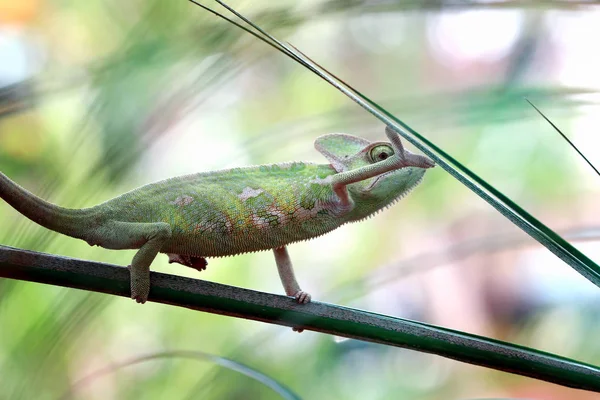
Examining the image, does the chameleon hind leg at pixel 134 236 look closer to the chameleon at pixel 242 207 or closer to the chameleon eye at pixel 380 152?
the chameleon at pixel 242 207

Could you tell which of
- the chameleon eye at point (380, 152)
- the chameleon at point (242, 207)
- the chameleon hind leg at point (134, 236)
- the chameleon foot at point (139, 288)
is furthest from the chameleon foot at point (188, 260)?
the chameleon eye at point (380, 152)

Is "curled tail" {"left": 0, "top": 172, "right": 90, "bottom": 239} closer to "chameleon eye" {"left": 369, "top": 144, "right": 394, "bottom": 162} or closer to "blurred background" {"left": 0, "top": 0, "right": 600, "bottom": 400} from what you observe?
"blurred background" {"left": 0, "top": 0, "right": 600, "bottom": 400}

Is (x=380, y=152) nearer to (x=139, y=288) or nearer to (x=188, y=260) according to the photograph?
(x=188, y=260)

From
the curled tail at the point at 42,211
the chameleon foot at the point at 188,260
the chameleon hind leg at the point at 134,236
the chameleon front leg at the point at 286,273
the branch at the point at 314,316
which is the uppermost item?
the chameleon front leg at the point at 286,273

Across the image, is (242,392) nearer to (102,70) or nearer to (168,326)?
(168,326)

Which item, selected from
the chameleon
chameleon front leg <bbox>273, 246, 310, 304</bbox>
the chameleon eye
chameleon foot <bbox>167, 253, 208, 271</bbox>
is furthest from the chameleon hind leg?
the chameleon eye

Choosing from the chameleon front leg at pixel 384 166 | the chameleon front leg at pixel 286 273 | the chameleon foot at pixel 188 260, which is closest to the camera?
the chameleon front leg at pixel 384 166

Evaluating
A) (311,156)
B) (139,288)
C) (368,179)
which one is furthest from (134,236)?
(311,156)
